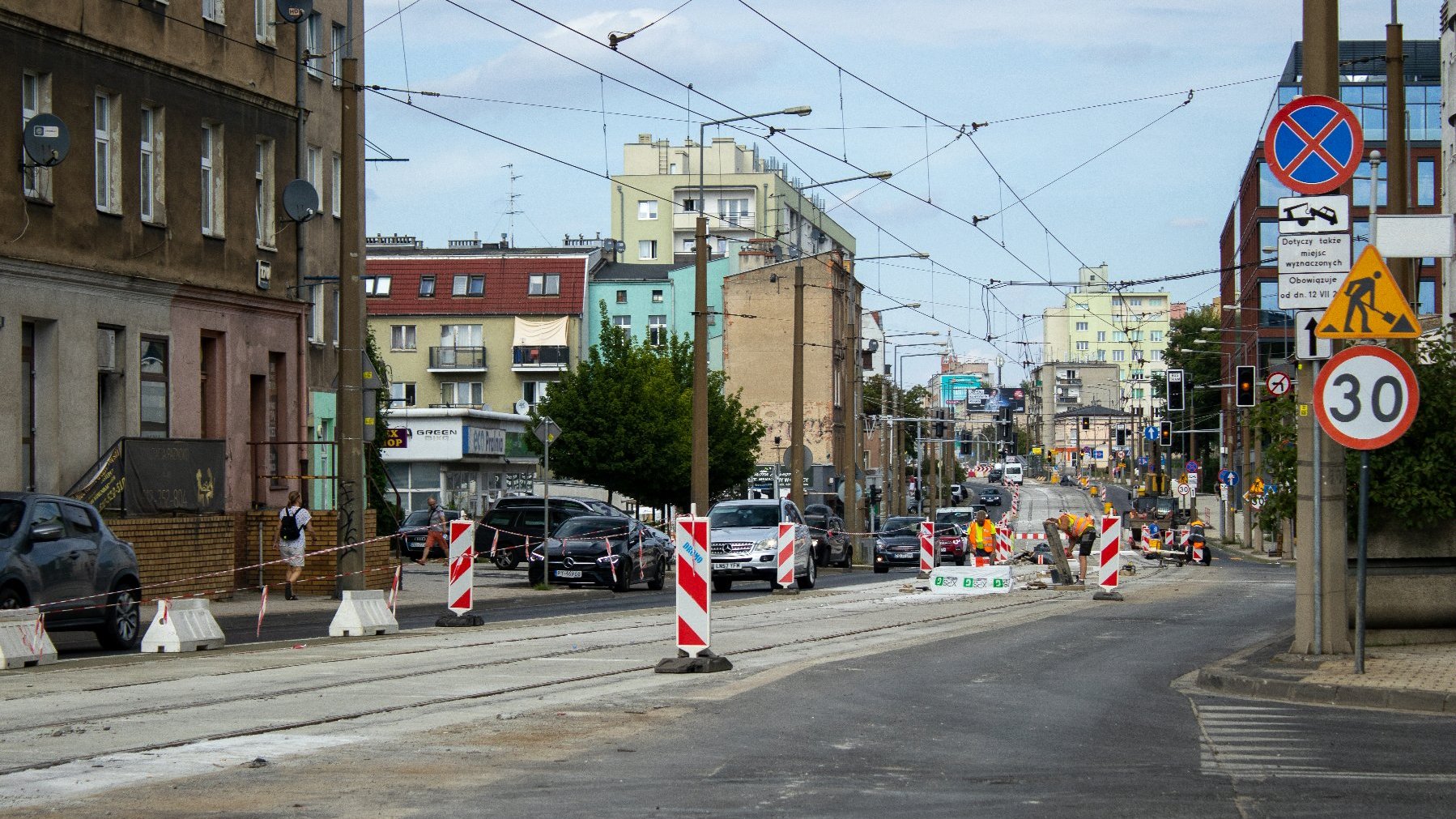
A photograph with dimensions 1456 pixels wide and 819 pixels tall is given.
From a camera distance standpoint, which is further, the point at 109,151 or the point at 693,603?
the point at 109,151

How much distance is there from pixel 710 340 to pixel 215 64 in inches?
2422

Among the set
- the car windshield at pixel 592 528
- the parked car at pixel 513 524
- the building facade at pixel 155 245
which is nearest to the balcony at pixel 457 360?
the parked car at pixel 513 524

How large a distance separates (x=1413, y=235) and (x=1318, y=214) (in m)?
0.76

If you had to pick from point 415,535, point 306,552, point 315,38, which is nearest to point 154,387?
point 306,552

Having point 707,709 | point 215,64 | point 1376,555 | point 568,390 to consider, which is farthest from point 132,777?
point 568,390

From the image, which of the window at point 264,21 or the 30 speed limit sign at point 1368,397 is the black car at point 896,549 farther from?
the 30 speed limit sign at point 1368,397

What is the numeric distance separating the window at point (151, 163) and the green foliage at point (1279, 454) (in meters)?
20.2

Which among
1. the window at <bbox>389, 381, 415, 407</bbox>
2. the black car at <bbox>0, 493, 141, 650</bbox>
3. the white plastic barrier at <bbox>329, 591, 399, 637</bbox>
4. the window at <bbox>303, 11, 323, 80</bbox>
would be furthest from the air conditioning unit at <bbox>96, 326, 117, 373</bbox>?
the window at <bbox>389, 381, 415, 407</bbox>

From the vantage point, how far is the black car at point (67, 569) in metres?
17.3

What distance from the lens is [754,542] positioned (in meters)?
33.2

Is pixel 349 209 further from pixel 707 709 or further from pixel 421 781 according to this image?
pixel 421 781

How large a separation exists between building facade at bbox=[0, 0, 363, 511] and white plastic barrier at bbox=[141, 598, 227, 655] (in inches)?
314

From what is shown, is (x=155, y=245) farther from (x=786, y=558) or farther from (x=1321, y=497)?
(x=1321, y=497)

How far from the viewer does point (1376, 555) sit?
15.5 metres
